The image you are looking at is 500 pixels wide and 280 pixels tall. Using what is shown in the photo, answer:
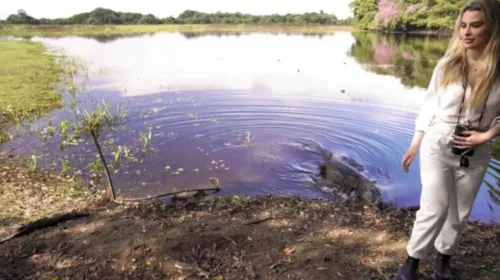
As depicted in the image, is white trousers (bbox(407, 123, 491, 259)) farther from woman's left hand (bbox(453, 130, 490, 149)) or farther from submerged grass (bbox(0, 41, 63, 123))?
submerged grass (bbox(0, 41, 63, 123))

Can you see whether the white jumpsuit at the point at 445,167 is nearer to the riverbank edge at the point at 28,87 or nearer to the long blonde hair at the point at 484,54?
the long blonde hair at the point at 484,54

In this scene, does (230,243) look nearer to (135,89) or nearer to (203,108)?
(203,108)

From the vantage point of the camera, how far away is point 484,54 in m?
2.13

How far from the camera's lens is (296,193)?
5574mm

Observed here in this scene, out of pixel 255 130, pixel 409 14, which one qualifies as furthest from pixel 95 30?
pixel 255 130

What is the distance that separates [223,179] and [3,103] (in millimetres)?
8199

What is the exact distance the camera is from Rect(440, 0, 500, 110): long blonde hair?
6.72ft

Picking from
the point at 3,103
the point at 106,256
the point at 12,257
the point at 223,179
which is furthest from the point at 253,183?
the point at 3,103

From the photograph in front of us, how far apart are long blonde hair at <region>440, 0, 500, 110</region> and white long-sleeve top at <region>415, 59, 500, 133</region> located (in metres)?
0.04

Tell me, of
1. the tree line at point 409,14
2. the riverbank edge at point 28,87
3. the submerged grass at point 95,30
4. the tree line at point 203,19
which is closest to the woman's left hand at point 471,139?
the riverbank edge at point 28,87

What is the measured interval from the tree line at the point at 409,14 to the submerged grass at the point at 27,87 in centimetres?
3235

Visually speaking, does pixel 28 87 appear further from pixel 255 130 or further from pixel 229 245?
pixel 229 245

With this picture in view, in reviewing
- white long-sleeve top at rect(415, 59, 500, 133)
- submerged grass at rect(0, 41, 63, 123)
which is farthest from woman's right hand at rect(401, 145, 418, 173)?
submerged grass at rect(0, 41, 63, 123)

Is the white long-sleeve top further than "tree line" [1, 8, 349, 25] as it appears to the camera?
No
